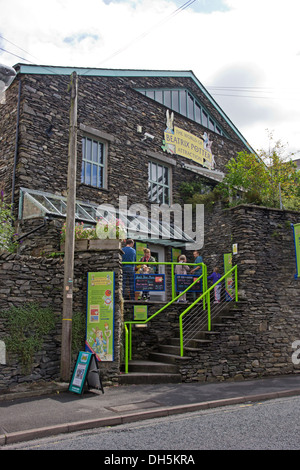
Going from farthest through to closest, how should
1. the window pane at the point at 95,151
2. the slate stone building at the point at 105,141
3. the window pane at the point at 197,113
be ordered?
the window pane at the point at 197,113 < the window pane at the point at 95,151 < the slate stone building at the point at 105,141

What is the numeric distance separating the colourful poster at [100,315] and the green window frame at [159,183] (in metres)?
7.32

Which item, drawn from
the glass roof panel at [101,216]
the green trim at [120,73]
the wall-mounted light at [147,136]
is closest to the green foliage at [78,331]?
the glass roof panel at [101,216]

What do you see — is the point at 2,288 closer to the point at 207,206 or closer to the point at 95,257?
the point at 95,257

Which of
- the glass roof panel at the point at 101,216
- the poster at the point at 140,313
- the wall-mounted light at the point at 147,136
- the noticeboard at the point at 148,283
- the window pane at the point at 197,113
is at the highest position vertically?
the window pane at the point at 197,113

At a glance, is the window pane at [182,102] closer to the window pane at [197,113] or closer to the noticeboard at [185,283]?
the window pane at [197,113]

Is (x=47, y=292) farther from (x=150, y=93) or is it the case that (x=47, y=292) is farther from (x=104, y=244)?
(x=150, y=93)

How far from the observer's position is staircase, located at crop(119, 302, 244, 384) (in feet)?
29.1

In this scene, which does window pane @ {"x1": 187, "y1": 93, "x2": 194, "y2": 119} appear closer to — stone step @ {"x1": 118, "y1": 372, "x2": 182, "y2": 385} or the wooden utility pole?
the wooden utility pole

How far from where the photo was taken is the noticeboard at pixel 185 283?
1108 cm

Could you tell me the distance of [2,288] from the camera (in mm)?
7902

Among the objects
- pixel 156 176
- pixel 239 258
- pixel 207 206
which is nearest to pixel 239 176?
pixel 207 206

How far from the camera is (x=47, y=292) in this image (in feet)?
28.2

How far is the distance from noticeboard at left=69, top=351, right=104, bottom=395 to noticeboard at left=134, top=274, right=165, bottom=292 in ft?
9.38

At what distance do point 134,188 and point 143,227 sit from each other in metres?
1.92
